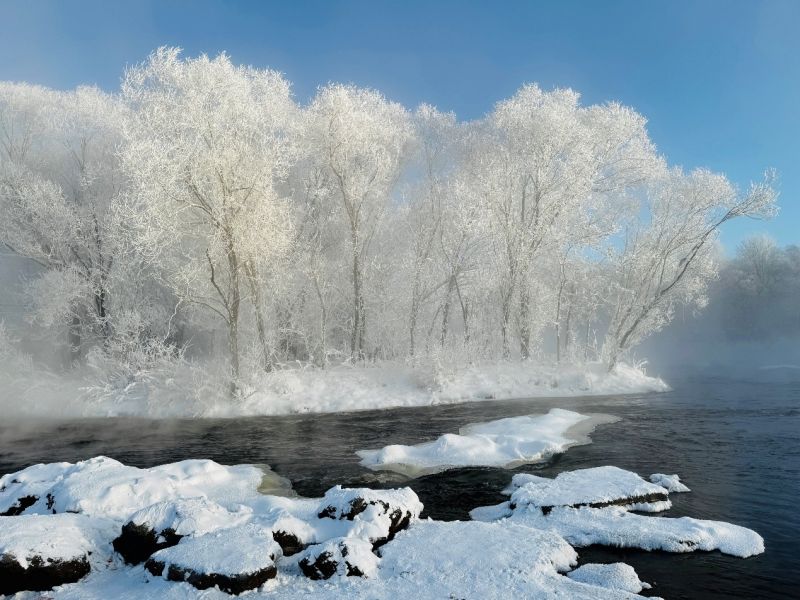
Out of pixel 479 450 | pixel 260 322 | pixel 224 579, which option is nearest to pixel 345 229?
pixel 260 322

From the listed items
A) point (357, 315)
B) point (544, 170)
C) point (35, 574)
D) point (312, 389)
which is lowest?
point (35, 574)

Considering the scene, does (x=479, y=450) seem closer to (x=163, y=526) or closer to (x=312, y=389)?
(x=163, y=526)

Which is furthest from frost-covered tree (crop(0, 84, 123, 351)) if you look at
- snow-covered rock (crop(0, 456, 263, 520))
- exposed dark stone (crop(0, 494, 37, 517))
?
exposed dark stone (crop(0, 494, 37, 517))

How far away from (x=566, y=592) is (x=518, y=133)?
28.9m

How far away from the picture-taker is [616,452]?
51.2ft

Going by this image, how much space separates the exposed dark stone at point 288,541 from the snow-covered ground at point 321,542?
0.05ft

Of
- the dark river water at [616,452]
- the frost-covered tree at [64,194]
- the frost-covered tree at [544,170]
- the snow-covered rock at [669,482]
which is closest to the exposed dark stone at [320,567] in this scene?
the dark river water at [616,452]

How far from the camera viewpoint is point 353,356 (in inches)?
1209

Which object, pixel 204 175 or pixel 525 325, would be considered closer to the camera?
pixel 204 175

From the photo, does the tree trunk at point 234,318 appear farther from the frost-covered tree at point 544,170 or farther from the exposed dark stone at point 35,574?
the exposed dark stone at point 35,574

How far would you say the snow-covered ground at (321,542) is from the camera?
296 inches

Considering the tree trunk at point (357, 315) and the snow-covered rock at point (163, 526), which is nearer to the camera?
the snow-covered rock at point (163, 526)

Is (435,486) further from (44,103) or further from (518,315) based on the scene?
(44,103)

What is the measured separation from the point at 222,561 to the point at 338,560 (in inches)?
63.8
